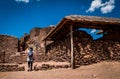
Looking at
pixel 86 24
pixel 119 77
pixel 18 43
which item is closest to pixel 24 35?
pixel 18 43

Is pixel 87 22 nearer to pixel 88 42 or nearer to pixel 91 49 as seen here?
pixel 88 42

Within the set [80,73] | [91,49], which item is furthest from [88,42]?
[80,73]

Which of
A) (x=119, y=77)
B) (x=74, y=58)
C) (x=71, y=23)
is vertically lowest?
(x=119, y=77)

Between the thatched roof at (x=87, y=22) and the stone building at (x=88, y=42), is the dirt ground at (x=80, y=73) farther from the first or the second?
the thatched roof at (x=87, y=22)

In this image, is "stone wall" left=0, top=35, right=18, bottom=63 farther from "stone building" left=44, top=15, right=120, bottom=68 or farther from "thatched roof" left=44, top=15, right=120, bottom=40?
"stone building" left=44, top=15, right=120, bottom=68

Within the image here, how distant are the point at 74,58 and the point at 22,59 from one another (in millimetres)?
7039

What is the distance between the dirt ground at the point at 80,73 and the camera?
10461 mm

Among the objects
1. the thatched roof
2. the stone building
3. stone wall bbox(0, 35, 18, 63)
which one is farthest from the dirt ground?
stone wall bbox(0, 35, 18, 63)

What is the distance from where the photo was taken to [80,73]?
11383 millimetres

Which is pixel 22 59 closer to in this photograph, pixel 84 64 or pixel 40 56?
pixel 40 56

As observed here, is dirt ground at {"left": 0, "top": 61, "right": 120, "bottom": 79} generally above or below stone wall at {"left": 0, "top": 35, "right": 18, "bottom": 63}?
below

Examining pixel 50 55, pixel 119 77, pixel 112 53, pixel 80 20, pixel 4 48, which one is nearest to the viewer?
pixel 119 77

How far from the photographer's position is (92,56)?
47.2ft

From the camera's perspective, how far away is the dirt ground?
10.5 m
